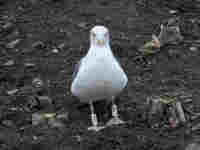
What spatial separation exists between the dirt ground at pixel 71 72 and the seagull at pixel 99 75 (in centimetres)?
41

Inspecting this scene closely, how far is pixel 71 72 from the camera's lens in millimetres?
8508

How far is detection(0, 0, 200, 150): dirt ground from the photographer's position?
619 centimetres

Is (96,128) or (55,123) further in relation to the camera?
(55,123)

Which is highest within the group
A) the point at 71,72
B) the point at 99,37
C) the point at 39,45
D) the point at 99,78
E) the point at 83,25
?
the point at 99,37

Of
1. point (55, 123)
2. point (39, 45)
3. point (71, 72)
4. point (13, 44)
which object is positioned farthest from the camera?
point (13, 44)

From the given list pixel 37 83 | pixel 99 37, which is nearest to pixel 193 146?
pixel 99 37

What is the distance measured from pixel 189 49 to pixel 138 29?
1375 millimetres

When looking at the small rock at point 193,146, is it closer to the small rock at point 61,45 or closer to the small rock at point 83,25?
the small rock at point 61,45

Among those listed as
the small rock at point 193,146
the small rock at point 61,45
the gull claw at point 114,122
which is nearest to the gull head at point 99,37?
the gull claw at point 114,122

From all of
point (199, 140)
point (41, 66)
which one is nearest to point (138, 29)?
point (41, 66)

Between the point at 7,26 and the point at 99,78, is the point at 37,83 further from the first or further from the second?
the point at 7,26

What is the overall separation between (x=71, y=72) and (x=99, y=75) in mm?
2344

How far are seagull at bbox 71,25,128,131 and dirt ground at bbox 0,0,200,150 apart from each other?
410 millimetres

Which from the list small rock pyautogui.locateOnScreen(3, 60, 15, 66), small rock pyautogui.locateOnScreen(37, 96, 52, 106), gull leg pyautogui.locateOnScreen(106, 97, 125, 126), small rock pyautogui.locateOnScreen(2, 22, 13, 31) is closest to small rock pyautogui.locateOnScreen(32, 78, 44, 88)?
small rock pyautogui.locateOnScreen(37, 96, 52, 106)
